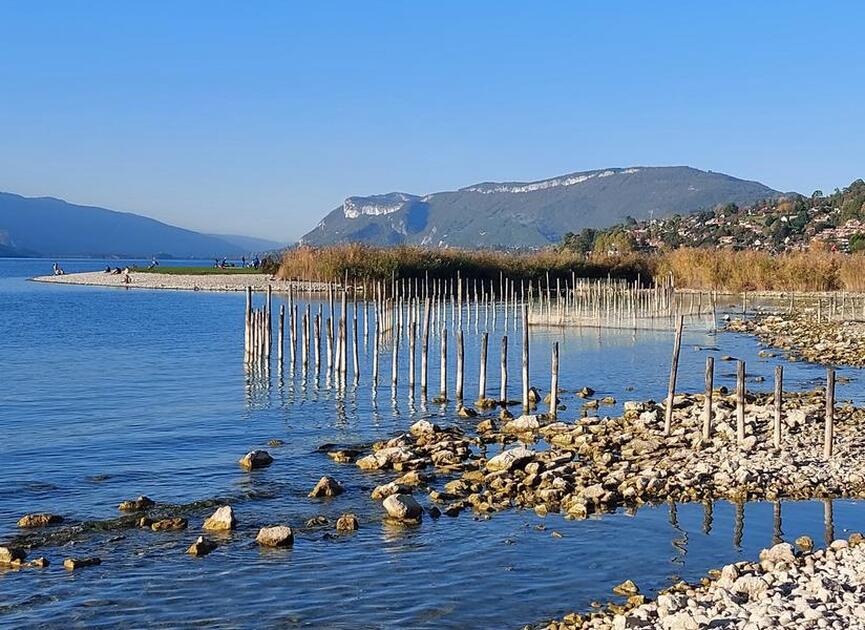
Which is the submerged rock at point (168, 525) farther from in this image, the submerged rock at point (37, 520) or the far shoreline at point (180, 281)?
the far shoreline at point (180, 281)

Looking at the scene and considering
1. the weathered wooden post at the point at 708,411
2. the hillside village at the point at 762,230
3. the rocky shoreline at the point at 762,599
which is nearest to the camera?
the rocky shoreline at the point at 762,599

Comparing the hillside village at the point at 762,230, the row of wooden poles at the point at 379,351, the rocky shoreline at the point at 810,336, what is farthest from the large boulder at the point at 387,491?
the hillside village at the point at 762,230

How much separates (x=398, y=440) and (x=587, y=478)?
5.06 meters

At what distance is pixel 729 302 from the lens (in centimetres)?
8025

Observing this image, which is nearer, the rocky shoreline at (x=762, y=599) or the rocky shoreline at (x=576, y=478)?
the rocky shoreline at (x=762, y=599)

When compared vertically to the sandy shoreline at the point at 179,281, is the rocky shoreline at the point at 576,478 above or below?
below

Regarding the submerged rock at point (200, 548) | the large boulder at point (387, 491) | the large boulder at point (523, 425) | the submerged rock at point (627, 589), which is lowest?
the submerged rock at point (627, 589)

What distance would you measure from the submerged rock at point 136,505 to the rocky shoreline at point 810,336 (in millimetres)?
28662

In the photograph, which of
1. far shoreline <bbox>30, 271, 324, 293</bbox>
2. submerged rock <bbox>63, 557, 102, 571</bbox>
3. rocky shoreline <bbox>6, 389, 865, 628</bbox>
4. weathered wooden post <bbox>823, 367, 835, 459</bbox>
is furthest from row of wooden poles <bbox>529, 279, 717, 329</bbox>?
submerged rock <bbox>63, 557, 102, 571</bbox>

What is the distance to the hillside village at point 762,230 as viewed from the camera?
11969 centimetres

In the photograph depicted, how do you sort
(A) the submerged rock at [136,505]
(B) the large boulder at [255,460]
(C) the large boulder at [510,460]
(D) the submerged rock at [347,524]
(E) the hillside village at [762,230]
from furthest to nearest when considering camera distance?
(E) the hillside village at [762,230] < (B) the large boulder at [255,460] < (C) the large boulder at [510,460] < (A) the submerged rock at [136,505] < (D) the submerged rock at [347,524]

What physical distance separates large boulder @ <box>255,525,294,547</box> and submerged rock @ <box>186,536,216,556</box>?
2.32 feet

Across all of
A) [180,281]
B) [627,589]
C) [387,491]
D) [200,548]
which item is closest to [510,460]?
[387,491]

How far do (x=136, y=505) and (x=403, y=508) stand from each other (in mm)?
4593
